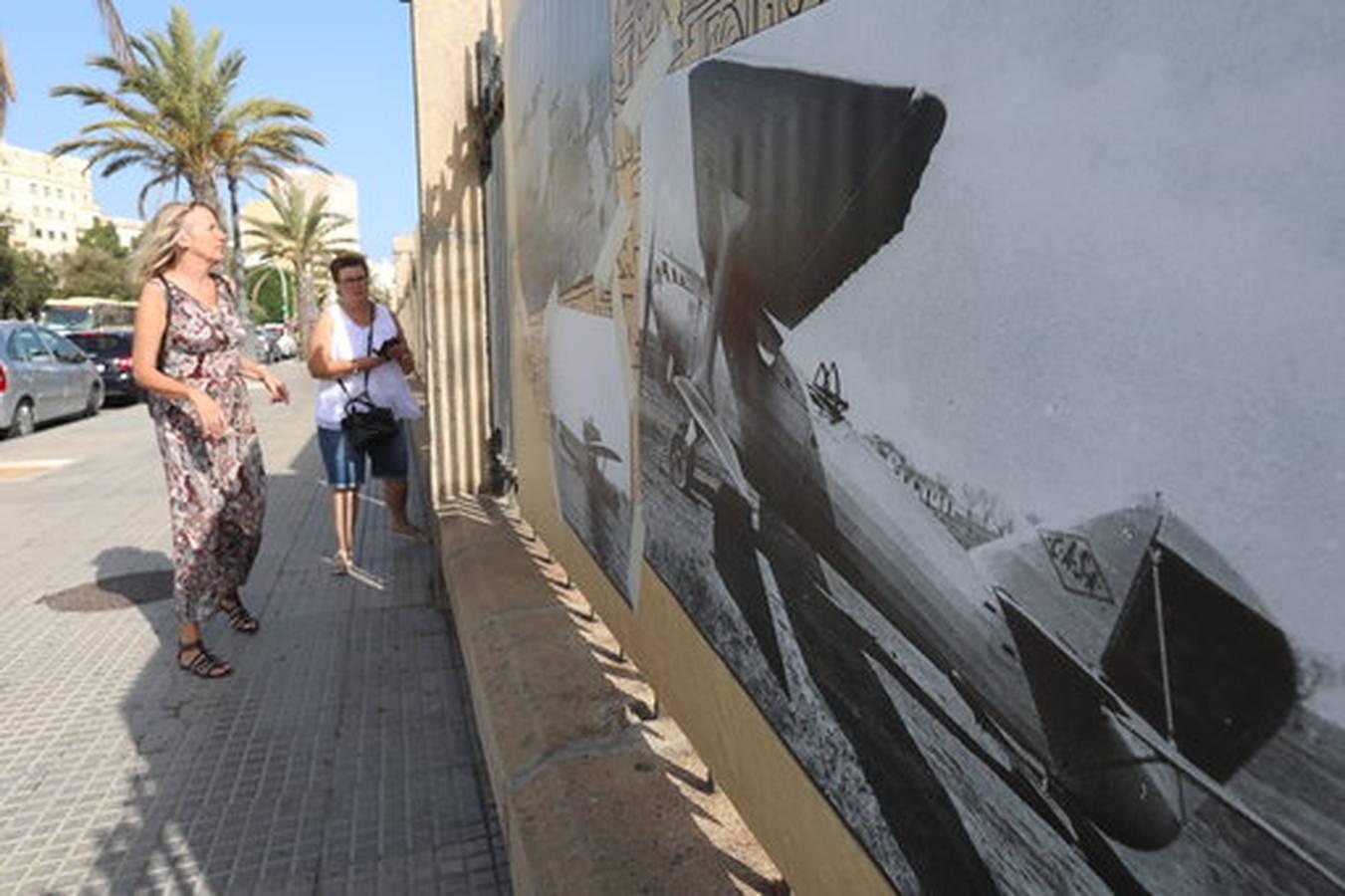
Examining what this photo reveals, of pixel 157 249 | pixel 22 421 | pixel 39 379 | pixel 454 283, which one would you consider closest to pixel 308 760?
pixel 157 249

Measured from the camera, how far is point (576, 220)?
2.98 metres

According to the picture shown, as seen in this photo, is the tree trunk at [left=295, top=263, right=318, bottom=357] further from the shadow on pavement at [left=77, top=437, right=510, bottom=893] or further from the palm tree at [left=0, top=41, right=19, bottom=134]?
the shadow on pavement at [left=77, top=437, right=510, bottom=893]

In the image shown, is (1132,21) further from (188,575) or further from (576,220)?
(188,575)

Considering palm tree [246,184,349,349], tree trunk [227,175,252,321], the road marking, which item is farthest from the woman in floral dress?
palm tree [246,184,349,349]

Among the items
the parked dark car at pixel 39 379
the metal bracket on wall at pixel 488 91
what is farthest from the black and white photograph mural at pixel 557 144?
the parked dark car at pixel 39 379

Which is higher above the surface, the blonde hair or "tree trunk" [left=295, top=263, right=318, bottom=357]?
the blonde hair

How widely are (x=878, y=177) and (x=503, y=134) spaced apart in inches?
147

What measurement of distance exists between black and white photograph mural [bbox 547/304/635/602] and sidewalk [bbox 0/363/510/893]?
0.95 meters

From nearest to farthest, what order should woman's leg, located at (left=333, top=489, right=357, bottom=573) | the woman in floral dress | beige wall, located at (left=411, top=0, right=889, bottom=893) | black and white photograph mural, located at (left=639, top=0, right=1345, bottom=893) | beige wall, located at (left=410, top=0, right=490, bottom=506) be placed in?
black and white photograph mural, located at (left=639, top=0, right=1345, bottom=893), beige wall, located at (left=411, top=0, right=889, bottom=893), the woman in floral dress, beige wall, located at (left=410, top=0, right=490, bottom=506), woman's leg, located at (left=333, top=489, right=357, bottom=573)

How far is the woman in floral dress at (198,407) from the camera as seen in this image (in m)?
3.88

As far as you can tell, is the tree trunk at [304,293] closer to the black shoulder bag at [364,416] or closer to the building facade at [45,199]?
the black shoulder bag at [364,416]

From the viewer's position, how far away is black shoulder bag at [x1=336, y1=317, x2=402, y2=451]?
532 cm

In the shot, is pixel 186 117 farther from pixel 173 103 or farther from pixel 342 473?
pixel 342 473

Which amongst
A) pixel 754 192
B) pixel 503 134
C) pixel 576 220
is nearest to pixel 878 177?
pixel 754 192
